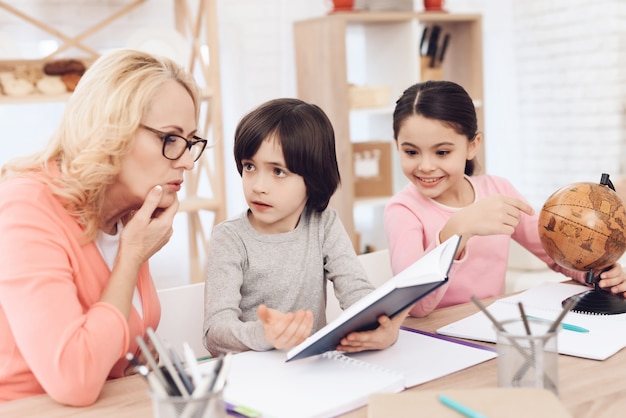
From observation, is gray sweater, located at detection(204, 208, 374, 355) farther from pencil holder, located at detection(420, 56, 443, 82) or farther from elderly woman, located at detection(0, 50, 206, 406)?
pencil holder, located at detection(420, 56, 443, 82)

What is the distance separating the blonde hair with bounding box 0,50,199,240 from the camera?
1312 mm

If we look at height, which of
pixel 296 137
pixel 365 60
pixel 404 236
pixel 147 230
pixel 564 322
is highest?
pixel 365 60

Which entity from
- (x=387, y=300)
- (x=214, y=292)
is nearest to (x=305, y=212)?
(x=214, y=292)

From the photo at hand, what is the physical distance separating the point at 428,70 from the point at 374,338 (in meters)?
2.84

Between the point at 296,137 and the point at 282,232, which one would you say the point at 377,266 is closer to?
the point at 282,232

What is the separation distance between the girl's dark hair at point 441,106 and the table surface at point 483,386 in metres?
0.70

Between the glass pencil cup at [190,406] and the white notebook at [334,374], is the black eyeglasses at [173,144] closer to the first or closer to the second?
the white notebook at [334,374]

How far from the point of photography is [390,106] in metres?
3.83

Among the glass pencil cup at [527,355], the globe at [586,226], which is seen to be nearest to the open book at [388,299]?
the glass pencil cup at [527,355]

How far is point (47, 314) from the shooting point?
117 cm

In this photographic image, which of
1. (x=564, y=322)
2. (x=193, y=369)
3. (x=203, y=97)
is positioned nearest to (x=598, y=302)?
(x=564, y=322)

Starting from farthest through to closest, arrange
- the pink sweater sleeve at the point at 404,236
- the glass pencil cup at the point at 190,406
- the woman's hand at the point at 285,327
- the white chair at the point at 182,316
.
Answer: the pink sweater sleeve at the point at 404,236 < the white chair at the point at 182,316 < the woman's hand at the point at 285,327 < the glass pencil cup at the point at 190,406

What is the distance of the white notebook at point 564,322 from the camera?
137cm

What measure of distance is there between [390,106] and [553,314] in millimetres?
2354
